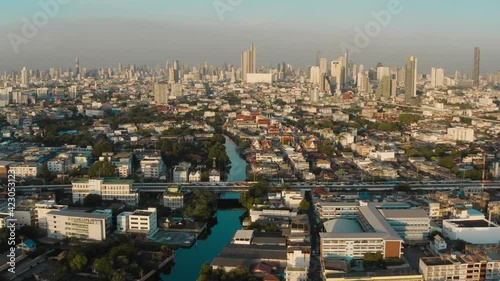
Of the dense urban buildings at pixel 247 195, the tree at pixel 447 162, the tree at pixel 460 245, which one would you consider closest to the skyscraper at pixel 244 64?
the dense urban buildings at pixel 247 195

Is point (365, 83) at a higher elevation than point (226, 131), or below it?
higher

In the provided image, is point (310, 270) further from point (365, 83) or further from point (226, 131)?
point (365, 83)

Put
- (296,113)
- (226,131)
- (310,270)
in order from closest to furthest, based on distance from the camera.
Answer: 1. (310,270)
2. (226,131)
3. (296,113)

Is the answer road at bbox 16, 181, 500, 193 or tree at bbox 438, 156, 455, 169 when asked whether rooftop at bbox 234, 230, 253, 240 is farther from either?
tree at bbox 438, 156, 455, 169

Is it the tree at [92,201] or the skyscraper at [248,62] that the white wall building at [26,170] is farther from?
the skyscraper at [248,62]

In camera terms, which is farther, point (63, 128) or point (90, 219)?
point (63, 128)

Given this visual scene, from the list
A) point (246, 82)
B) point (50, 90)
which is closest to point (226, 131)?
point (50, 90)

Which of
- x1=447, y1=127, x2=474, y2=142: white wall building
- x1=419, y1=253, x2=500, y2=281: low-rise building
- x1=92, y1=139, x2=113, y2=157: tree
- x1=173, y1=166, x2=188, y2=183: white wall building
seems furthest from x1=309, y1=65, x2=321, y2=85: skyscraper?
x1=419, y1=253, x2=500, y2=281: low-rise building

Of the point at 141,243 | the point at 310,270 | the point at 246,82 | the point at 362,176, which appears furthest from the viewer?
the point at 246,82

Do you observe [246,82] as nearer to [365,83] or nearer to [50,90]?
[365,83]
